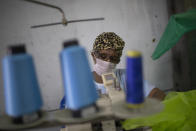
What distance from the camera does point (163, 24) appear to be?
2.18 m

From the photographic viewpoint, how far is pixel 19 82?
535mm

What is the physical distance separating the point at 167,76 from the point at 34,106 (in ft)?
6.48

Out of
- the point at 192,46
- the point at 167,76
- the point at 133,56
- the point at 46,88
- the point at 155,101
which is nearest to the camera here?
the point at 133,56

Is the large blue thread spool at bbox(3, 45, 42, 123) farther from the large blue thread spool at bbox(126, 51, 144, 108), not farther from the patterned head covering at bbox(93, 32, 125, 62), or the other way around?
the patterned head covering at bbox(93, 32, 125, 62)

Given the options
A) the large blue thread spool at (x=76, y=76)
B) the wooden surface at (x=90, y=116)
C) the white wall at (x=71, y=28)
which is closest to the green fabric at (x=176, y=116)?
the wooden surface at (x=90, y=116)

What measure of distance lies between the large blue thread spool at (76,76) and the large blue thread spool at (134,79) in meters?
0.10

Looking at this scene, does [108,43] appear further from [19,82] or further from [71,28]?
[19,82]

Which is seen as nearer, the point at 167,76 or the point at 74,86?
→ the point at 74,86

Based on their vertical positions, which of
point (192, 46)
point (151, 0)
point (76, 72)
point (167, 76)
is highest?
point (151, 0)

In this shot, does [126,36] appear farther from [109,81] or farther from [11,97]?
[11,97]


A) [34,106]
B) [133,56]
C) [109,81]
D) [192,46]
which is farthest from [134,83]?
[192,46]

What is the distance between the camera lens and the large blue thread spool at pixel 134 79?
54cm

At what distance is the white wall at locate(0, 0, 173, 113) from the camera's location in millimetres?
1952

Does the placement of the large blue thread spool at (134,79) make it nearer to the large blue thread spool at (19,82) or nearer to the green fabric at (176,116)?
the large blue thread spool at (19,82)
